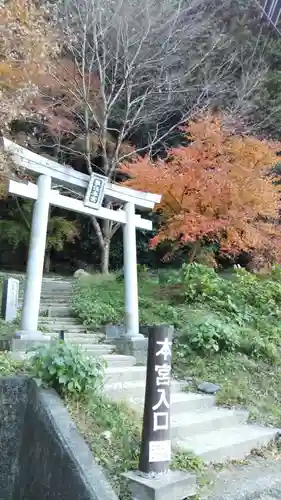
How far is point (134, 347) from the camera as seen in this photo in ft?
26.4

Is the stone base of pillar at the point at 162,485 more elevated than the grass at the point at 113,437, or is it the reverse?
the grass at the point at 113,437

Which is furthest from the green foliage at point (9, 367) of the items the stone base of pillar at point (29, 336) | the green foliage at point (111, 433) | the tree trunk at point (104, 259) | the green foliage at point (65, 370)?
the tree trunk at point (104, 259)

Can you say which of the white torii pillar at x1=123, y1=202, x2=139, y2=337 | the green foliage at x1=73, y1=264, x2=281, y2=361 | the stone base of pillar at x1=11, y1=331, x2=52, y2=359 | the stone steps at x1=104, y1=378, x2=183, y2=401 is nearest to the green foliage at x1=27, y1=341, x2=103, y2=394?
the stone steps at x1=104, y1=378, x2=183, y2=401

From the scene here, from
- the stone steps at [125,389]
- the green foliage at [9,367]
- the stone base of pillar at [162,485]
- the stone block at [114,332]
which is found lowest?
the stone base of pillar at [162,485]

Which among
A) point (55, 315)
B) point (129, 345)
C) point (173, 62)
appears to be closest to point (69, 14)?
point (173, 62)

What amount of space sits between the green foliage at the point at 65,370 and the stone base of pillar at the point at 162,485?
1016 mm

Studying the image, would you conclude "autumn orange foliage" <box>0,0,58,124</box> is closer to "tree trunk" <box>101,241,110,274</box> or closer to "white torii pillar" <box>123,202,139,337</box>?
"white torii pillar" <box>123,202,139,337</box>

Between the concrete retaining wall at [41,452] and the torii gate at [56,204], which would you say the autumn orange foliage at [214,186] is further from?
the concrete retaining wall at [41,452]

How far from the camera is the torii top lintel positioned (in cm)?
747

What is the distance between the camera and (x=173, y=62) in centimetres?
1523

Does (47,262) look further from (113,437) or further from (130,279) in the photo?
(113,437)

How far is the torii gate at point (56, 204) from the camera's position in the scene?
7.41 meters

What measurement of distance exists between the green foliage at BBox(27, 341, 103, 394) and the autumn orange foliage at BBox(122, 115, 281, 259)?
810cm

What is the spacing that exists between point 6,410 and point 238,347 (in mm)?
4195
